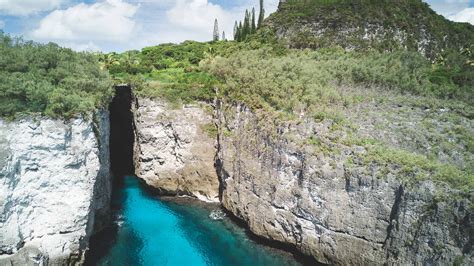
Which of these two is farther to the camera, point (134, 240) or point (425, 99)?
point (425, 99)

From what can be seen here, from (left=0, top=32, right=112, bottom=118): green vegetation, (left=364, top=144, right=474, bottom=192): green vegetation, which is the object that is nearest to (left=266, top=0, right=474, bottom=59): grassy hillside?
(left=364, top=144, right=474, bottom=192): green vegetation

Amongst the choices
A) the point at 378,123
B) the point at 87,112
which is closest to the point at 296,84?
the point at 378,123

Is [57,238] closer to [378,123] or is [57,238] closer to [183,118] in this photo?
[183,118]

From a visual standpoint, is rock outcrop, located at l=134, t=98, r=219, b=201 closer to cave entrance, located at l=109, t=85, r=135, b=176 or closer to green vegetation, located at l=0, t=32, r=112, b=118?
green vegetation, located at l=0, t=32, r=112, b=118

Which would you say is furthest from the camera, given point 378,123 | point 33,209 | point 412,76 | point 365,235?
point 412,76

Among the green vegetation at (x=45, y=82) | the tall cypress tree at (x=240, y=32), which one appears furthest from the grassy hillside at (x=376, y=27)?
the green vegetation at (x=45, y=82)
